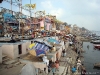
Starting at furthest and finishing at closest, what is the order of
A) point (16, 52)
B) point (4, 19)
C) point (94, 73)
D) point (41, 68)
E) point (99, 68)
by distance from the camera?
point (4, 19) < point (99, 68) < point (94, 73) < point (16, 52) < point (41, 68)

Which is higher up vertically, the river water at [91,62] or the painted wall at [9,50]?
the painted wall at [9,50]

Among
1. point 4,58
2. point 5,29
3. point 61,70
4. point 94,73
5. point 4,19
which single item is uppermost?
point 4,19

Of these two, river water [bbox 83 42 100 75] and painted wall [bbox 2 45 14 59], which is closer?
painted wall [bbox 2 45 14 59]

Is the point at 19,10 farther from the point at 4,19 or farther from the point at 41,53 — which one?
the point at 41,53

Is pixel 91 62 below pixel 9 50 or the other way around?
below

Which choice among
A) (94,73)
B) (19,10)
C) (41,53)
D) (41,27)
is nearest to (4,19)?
(19,10)

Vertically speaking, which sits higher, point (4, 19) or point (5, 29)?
point (4, 19)

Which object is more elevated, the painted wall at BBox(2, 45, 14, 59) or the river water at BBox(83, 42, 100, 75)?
the painted wall at BBox(2, 45, 14, 59)

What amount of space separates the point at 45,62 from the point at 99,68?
17309 millimetres

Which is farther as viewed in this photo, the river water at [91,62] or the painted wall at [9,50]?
the river water at [91,62]

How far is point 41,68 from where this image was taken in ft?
34.4

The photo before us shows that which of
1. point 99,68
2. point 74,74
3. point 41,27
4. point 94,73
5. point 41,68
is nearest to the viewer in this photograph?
point 41,68

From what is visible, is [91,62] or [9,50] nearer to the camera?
[9,50]

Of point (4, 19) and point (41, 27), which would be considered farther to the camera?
point (41, 27)
